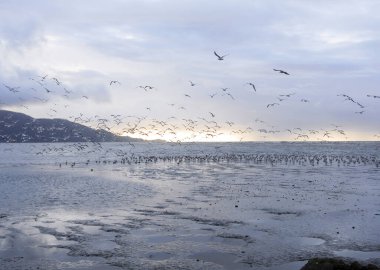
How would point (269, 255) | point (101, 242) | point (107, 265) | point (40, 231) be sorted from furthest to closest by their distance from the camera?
1. point (40, 231)
2. point (101, 242)
3. point (269, 255)
4. point (107, 265)

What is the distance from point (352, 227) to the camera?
25.1 metres

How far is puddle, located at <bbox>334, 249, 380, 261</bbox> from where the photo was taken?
1912cm

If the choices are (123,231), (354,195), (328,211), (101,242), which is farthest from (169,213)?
(354,195)

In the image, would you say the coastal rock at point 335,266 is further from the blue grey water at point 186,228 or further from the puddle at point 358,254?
the puddle at point 358,254

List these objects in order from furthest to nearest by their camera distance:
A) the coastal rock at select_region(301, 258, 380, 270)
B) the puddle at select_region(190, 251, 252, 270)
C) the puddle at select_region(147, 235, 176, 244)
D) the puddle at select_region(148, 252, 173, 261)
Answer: the puddle at select_region(147, 235, 176, 244)
the puddle at select_region(148, 252, 173, 261)
the puddle at select_region(190, 251, 252, 270)
the coastal rock at select_region(301, 258, 380, 270)

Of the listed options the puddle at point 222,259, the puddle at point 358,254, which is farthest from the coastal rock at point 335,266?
the puddle at point 358,254

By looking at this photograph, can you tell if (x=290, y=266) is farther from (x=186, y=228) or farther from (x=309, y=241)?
(x=186, y=228)

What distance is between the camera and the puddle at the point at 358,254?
19125 millimetres

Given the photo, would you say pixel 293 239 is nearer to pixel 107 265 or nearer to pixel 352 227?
pixel 352 227

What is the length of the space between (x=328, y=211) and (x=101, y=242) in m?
16.3

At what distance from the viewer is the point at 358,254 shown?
64.4 feet

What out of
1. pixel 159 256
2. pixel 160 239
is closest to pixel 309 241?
pixel 160 239

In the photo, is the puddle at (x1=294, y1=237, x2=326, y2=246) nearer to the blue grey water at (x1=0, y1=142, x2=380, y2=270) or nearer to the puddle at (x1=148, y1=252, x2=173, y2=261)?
the blue grey water at (x1=0, y1=142, x2=380, y2=270)

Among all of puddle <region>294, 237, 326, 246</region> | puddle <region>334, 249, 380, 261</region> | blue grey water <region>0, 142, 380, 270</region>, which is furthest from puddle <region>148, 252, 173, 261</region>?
puddle <region>334, 249, 380, 261</region>
